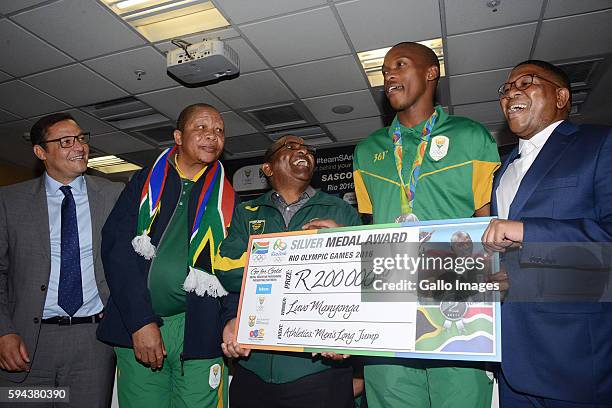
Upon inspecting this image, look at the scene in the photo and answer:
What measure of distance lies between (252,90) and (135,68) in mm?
1533

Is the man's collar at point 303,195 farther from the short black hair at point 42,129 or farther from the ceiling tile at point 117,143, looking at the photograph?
the ceiling tile at point 117,143

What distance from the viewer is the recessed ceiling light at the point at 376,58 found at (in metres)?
5.03

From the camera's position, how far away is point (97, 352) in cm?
222

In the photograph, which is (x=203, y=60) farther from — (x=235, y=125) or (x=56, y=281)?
(x=56, y=281)

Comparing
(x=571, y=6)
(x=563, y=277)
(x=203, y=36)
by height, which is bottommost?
(x=563, y=277)

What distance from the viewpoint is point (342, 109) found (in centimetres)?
679

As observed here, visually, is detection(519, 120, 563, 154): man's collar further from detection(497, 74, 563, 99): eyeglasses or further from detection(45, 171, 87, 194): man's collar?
detection(45, 171, 87, 194): man's collar

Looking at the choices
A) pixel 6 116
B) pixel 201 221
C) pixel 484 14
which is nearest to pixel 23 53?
pixel 6 116

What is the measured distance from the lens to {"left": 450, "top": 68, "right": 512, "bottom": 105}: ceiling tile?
226 inches

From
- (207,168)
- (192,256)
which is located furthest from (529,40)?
(192,256)

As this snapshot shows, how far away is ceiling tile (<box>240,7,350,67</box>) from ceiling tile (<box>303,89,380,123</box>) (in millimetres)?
1138

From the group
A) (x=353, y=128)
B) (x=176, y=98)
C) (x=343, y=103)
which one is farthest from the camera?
(x=353, y=128)

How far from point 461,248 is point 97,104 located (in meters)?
6.56

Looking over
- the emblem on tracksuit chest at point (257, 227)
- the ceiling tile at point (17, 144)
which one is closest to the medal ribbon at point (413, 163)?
the emblem on tracksuit chest at point (257, 227)
